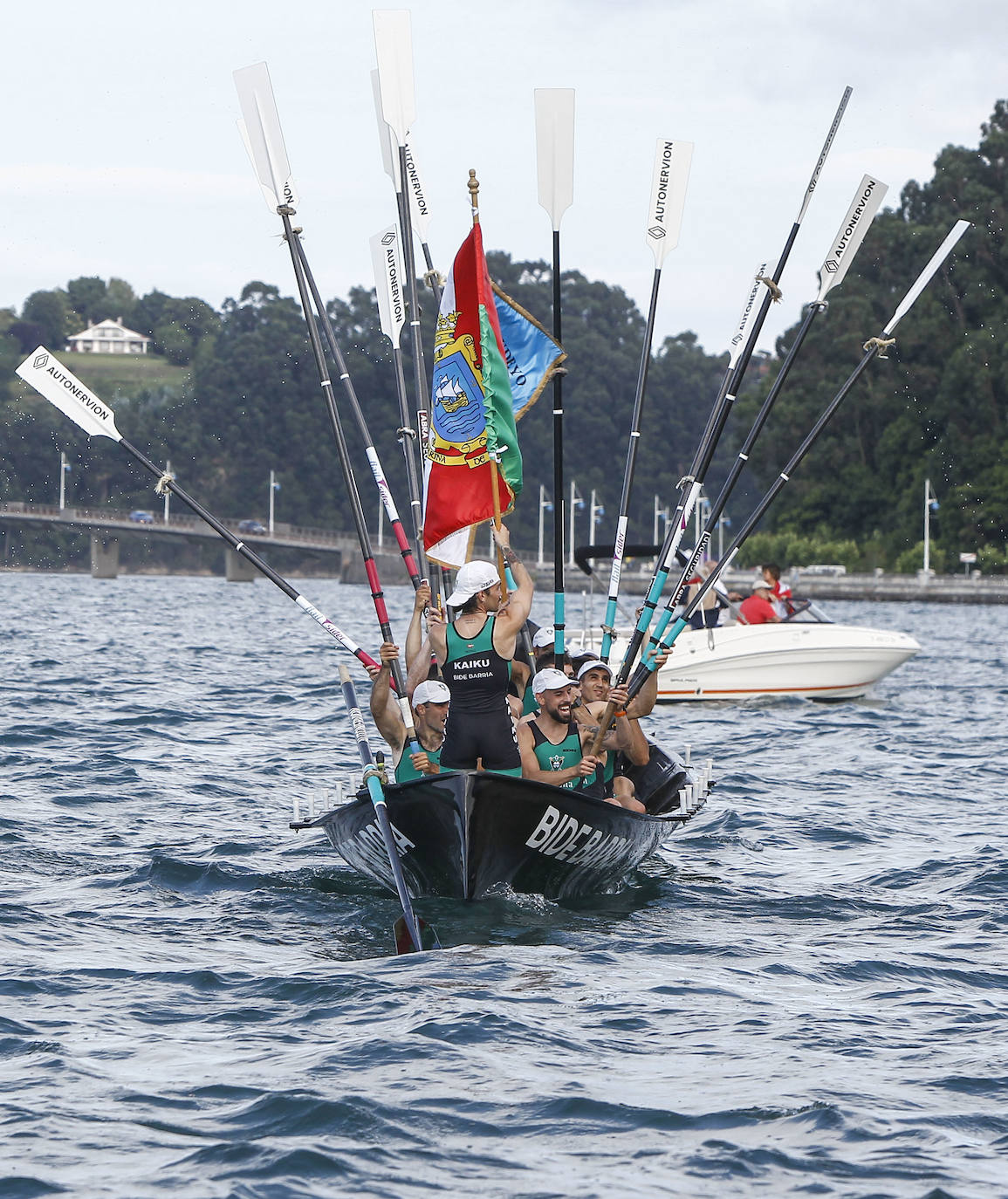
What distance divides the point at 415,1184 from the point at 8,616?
5585cm

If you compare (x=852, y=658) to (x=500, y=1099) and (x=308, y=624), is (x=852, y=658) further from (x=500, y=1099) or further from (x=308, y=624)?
(x=308, y=624)

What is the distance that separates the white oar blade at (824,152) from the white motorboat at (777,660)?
45.2ft

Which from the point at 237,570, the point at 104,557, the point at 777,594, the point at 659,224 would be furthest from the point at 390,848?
the point at 237,570

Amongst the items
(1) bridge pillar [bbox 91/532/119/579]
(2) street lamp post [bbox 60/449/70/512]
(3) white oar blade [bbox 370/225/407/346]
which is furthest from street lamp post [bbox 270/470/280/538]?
(3) white oar blade [bbox 370/225/407/346]

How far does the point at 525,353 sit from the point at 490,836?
447cm

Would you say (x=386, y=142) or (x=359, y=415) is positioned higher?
(x=386, y=142)

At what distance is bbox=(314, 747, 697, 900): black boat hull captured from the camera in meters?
9.91

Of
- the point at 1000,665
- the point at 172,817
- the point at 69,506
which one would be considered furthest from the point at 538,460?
the point at 172,817

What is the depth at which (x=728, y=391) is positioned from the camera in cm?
1295

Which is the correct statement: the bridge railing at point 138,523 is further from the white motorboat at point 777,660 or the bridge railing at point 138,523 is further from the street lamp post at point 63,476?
the white motorboat at point 777,660

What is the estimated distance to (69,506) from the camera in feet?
497

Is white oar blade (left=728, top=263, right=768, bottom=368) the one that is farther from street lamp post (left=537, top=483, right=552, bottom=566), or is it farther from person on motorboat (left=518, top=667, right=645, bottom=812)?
street lamp post (left=537, top=483, right=552, bottom=566)

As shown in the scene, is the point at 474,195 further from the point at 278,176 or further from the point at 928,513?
the point at 928,513

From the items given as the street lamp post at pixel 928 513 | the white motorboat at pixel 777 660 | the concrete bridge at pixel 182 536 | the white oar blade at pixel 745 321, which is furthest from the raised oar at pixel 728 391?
the concrete bridge at pixel 182 536
